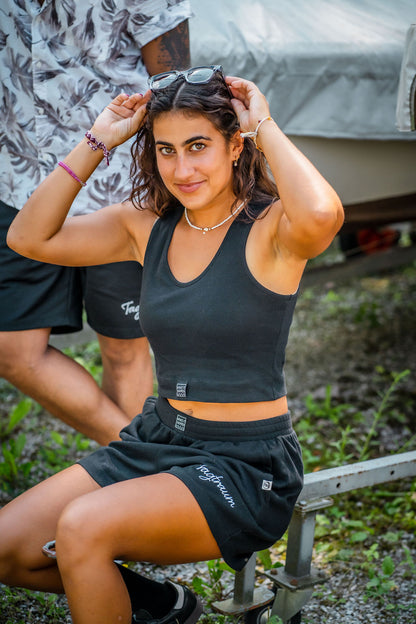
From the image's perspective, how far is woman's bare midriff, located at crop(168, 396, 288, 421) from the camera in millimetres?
1734

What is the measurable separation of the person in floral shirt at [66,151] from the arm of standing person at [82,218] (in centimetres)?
26

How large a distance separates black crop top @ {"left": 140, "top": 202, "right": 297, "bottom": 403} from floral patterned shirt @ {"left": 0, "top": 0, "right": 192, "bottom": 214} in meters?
0.68

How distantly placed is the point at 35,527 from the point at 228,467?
0.49 metres

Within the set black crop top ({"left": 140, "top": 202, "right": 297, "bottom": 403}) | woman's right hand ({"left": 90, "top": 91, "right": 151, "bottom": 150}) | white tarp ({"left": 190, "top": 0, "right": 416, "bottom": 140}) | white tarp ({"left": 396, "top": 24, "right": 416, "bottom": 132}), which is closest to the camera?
black crop top ({"left": 140, "top": 202, "right": 297, "bottom": 403})

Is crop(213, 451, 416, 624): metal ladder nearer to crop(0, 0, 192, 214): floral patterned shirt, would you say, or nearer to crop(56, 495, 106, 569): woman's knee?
crop(56, 495, 106, 569): woman's knee

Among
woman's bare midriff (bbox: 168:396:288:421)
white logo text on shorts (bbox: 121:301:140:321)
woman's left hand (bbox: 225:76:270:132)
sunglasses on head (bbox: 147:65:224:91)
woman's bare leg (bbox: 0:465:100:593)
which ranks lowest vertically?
woman's bare leg (bbox: 0:465:100:593)

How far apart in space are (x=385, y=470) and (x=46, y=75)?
1588 millimetres

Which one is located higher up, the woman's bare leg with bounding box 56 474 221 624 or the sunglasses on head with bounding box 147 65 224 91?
the sunglasses on head with bounding box 147 65 224 91

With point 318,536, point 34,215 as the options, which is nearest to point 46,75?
point 34,215

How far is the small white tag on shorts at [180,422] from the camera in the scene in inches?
70.0

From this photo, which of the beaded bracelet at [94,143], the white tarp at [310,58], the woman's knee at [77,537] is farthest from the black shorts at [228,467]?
the white tarp at [310,58]

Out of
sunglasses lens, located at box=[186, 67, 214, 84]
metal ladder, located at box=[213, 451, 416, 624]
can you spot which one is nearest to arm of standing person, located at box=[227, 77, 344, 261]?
sunglasses lens, located at box=[186, 67, 214, 84]

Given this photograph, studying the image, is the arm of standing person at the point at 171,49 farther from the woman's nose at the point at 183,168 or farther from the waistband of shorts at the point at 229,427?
the waistband of shorts at the point at 229,427

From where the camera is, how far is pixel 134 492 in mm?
1594
